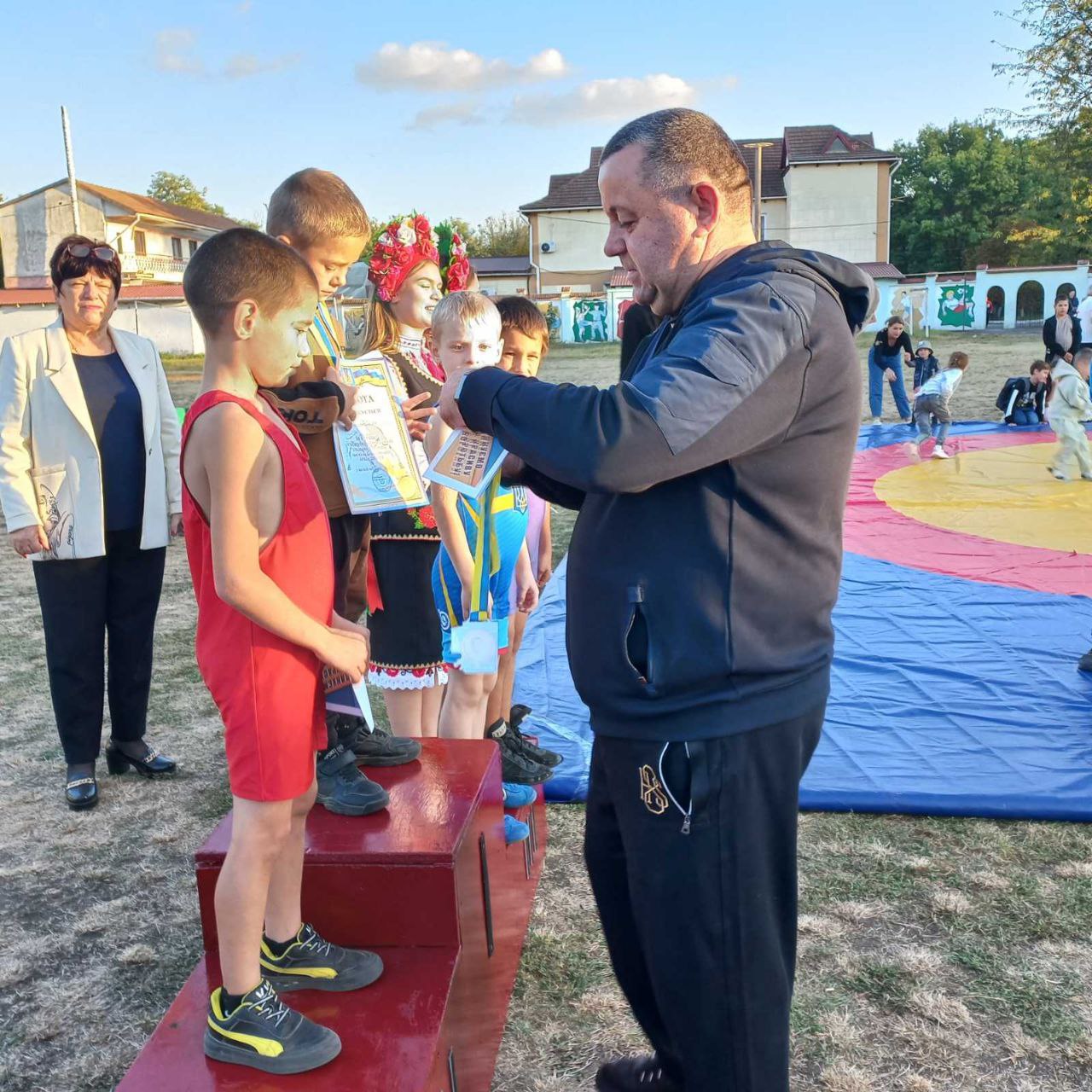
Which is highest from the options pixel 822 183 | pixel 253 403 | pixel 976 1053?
pixel 822 183

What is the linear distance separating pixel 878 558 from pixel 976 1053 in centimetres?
480

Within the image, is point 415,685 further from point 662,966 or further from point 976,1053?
point 976,1053

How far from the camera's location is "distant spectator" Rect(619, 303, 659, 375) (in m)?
2.26

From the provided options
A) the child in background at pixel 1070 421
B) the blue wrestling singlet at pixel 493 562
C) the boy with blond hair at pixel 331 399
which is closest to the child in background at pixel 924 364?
the child in background at pixel 1070 421

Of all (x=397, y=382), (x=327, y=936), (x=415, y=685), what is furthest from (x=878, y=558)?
(x=327, y=936)

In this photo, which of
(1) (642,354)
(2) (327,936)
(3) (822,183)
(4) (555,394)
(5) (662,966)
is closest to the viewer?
(4) (555,394)

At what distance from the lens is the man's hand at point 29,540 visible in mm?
3826

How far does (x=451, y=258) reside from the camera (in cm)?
343

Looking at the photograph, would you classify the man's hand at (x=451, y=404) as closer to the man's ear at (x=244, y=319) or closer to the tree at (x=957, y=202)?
the man's ear at (x=244, y=319)

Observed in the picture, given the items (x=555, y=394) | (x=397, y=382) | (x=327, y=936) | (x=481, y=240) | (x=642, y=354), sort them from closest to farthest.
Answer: (x=555, y=394) → (x=642, y=354) → (x=327, y=936) → (x=397, y=382) → (x=481, y=240)

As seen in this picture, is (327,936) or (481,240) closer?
(327,936)

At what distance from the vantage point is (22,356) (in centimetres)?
388

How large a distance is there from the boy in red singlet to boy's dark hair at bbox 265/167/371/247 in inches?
24.5

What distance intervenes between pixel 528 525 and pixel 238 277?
1.92 meters
